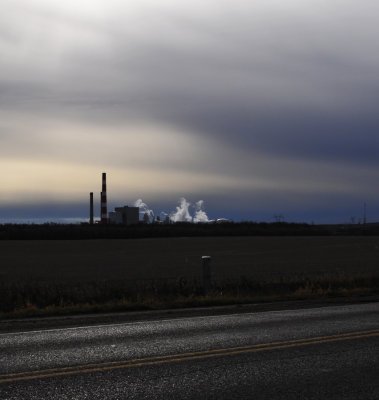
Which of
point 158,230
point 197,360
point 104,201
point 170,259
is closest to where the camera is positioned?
point 197,360

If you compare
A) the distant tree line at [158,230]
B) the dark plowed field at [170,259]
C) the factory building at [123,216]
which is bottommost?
the dark plowed field at [170,259]

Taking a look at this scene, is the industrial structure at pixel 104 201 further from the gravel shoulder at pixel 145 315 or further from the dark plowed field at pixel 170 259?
the gravel shoulder at pixel 145 315

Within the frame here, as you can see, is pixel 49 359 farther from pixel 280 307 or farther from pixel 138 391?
pixel 280 307

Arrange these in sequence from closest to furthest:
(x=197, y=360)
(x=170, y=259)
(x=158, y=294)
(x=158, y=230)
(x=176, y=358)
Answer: (x=197, y=360) → (x=176, y=358) → (x=158, y=294) → (x=170, y=259) → (x=158, y=230)

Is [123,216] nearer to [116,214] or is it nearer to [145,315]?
[116,214]

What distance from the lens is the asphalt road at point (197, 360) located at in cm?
708

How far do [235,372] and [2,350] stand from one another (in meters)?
3.90

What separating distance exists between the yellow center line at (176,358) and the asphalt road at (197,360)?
1cm

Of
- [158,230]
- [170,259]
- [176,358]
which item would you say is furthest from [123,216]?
[176,358]

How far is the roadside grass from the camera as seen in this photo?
50.7 feet

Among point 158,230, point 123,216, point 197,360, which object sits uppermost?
point 123,216

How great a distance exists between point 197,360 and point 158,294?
9399mm

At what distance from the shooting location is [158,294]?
18.0 m

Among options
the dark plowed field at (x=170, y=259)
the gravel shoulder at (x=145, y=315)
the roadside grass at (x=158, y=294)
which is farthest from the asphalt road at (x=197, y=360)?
the dark plowed field at (x=170, y=259)
